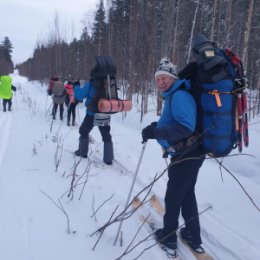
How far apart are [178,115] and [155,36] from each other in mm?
9434

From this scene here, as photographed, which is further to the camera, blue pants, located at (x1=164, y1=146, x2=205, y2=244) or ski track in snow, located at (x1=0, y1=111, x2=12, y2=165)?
ski track in snow, located at (x1=0, y1=111, x2=12, y2=165)

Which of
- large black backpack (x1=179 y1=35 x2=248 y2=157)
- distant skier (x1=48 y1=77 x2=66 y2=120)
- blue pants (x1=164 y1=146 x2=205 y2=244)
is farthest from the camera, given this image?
distant skier (x1=48 y1=77 x2=66 y2=120)

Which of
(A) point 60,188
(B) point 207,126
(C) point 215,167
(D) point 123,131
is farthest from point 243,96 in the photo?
(D) point 123,131

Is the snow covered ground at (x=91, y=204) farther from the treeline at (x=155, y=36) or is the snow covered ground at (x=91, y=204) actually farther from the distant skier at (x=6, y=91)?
the distant skier at (x=6, y=91)

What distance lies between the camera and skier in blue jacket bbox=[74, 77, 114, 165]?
5625mm

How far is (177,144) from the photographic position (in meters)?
3.03

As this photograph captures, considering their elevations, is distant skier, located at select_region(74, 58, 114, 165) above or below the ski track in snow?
above

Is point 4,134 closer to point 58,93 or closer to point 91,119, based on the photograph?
point 91,119

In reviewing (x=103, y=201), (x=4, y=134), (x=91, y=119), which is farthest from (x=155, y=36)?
(x=103, y=201)

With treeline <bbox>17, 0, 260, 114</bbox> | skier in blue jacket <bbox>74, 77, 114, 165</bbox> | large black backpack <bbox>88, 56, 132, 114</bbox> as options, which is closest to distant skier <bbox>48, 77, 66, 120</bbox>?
treeline <bbox>17, 0, 260, 114</bbox>

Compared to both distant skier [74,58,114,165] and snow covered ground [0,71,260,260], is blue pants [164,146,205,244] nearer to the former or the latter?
snow covered ground [0,71,260,260]

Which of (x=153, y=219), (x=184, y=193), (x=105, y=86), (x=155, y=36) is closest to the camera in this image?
(x=184, y=193)

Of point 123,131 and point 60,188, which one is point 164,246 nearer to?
point 60,188

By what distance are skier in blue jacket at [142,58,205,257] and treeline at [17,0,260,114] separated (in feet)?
21.8
